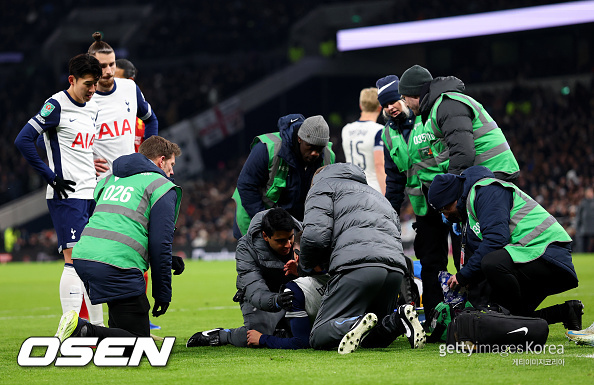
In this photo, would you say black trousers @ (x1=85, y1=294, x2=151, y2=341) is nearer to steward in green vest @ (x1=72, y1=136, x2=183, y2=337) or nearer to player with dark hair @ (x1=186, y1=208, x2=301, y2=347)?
steward in green vest @ (x1=72, y1=136, x2=183, y2=337)

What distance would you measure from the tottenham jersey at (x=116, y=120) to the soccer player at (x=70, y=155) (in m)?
0.37

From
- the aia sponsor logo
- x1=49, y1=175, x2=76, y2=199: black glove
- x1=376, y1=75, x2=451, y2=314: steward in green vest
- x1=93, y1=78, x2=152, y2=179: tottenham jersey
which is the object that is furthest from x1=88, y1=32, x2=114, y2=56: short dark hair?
x1=376, y1=75, x2=451, y2=314: steward in green vest

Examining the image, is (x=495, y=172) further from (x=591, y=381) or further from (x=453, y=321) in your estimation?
(x=591, y=381)

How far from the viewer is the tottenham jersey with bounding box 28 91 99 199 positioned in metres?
7.17

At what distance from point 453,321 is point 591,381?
5.29 ft

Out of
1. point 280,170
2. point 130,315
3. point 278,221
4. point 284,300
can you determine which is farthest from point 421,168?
point 130,315

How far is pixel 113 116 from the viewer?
787 centimetres

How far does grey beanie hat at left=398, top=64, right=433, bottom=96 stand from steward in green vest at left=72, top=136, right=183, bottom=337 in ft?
7.43

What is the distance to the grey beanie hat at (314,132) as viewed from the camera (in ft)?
22.7

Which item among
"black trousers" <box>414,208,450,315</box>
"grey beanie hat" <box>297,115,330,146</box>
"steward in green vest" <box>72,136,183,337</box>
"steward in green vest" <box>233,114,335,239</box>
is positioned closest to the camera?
"steward in green vest" <box>72,136,183,337</box>

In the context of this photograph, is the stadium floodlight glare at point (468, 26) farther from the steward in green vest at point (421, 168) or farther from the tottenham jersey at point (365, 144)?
the steward in green vest at point (421, 168)

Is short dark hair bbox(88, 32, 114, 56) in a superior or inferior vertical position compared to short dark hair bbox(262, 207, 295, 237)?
superior

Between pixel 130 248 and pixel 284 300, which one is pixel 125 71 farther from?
pixel 284 300

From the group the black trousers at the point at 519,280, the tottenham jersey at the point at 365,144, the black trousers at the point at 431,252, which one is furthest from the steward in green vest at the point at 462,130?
the tottenham jersey at the point at 365,144
